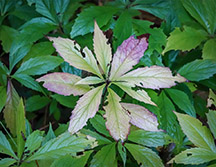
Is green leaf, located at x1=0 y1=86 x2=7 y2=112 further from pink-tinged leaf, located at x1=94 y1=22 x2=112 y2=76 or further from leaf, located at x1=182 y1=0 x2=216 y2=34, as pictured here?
leaf, located at x1=182 y1=0 x2=216 y2=34

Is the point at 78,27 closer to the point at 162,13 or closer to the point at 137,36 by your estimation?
the point at 137,36

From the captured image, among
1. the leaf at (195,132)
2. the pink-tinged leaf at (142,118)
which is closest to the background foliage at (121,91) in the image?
the leaf at (195,132)

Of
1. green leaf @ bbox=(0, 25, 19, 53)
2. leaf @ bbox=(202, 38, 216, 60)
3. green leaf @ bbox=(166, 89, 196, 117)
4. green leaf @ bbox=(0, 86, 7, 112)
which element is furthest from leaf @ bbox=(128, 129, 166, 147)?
green leaf @ bbox=(0, 25, 19, 53)

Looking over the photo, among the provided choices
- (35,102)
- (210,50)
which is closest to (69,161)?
(35,102)

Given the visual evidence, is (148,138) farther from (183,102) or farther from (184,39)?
(184,39)

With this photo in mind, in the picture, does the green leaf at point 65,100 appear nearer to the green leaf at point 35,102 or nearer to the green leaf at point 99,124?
the green leaf at point 99,124

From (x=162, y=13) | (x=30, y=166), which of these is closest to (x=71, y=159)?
(x=30, y=166)

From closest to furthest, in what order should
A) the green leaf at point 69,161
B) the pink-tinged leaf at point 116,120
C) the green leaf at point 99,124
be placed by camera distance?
the pink-tinged leaf at point 116,120 < the green leaf at point 69,161 < the green leaf at point 99,124
